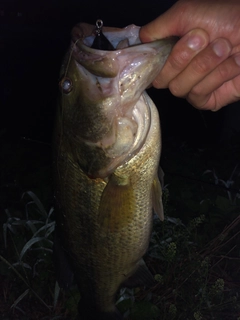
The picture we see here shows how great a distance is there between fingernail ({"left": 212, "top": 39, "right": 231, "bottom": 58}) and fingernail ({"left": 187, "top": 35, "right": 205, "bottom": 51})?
0.06 metres

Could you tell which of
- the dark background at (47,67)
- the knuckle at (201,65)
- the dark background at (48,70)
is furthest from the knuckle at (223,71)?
the dark background at (47,67)

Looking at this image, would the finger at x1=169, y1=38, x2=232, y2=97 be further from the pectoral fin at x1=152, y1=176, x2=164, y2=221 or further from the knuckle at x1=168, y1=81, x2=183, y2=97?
the pectoral fin at x1=152, y1=176, x2=164, y2=221

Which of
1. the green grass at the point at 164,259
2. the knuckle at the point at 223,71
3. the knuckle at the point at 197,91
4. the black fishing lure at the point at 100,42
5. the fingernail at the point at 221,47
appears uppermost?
the black fishing lure at the point at 100,42

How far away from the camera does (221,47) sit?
5.24 ft

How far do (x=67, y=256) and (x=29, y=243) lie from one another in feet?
3.84

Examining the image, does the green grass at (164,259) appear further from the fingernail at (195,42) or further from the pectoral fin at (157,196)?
the fingernail at (195,42)

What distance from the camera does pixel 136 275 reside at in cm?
220

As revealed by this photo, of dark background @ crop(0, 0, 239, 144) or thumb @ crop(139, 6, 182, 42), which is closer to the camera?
thumb @ crop(139, 6, 182, 42)

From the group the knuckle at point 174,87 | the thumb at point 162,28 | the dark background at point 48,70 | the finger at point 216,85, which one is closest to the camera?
the thumb at point 162,28

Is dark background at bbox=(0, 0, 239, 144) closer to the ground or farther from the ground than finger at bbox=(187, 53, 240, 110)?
closer to the ground

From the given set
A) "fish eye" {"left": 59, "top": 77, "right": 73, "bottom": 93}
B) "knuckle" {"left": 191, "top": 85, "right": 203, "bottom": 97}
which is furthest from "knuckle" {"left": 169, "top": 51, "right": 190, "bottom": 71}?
"fish eye" {"left": 59, "top": 77, "right": 73, "bottom": 93}

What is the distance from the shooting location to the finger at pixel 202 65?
1604 millimetres

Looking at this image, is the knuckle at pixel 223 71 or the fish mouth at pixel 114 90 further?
the knuckle at pixel 223 71

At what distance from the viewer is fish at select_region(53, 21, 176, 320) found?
1.53m
